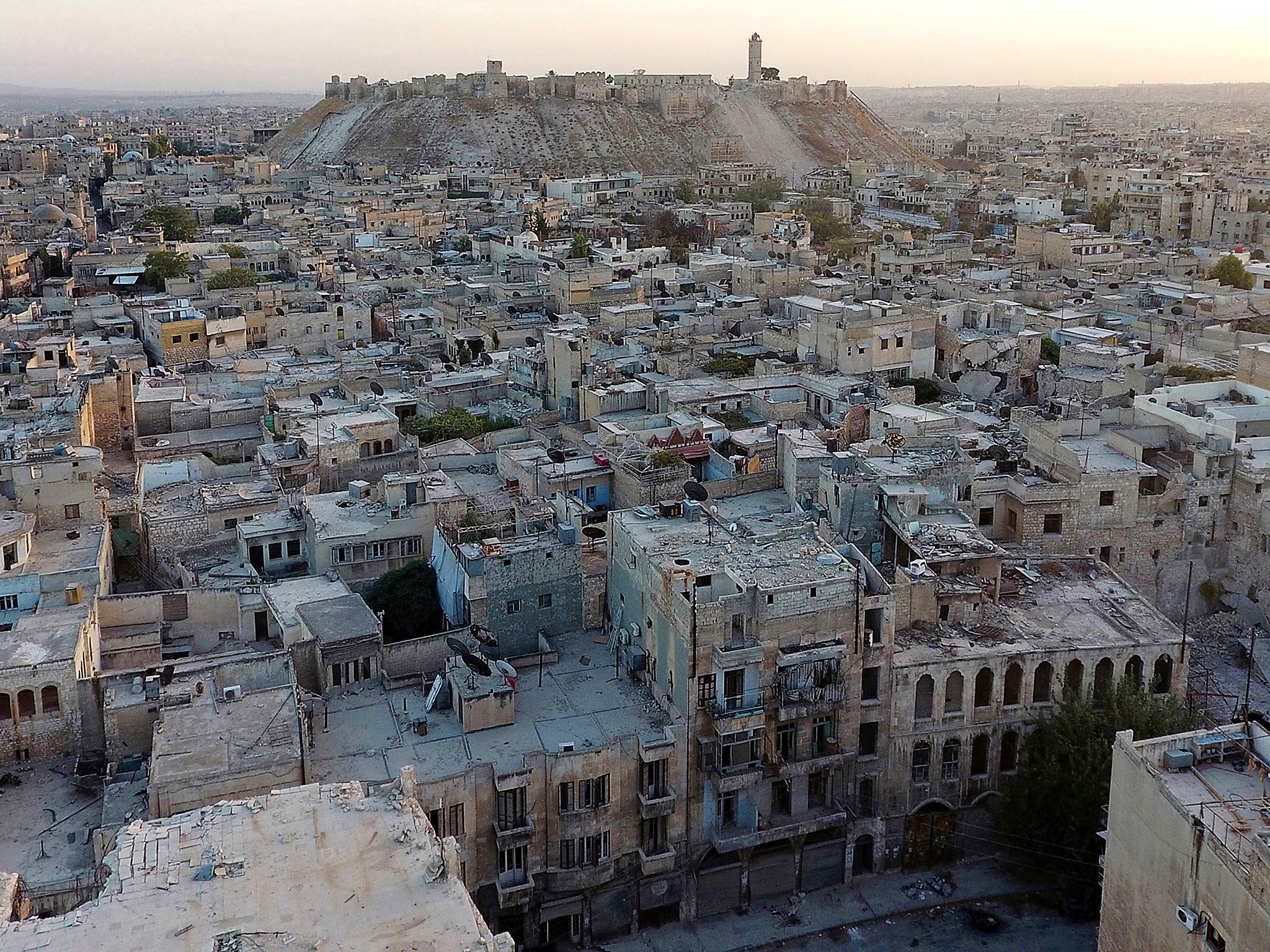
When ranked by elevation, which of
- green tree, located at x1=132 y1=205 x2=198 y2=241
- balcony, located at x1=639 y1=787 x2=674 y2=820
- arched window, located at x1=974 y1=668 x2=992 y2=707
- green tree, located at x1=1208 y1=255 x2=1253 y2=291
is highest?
green tree, located at x1=132 y1=205 x2=198 y2=241

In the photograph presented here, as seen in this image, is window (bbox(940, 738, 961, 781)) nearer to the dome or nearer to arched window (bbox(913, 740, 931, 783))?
arched window (bbox(913, 740, 931, 783))

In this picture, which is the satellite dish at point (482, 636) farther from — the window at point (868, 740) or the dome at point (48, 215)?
the dome at point (48, 215)

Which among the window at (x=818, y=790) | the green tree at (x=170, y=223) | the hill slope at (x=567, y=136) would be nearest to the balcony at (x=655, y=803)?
the window at (x=818, y=790)

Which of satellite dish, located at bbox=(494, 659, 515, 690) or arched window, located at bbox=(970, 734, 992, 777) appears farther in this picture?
arched window, located at bbox=(970, 734, 992, 777)

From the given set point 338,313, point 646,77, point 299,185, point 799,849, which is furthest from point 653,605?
A: point 646,77

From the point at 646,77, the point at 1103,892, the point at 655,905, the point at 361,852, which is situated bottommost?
the point at 655,905

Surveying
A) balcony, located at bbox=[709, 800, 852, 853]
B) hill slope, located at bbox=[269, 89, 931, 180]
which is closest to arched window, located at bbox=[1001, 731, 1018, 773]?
balcony, located at bbox=[709, 800, 852, 853]

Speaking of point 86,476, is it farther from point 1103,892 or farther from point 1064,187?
point 1064,187
